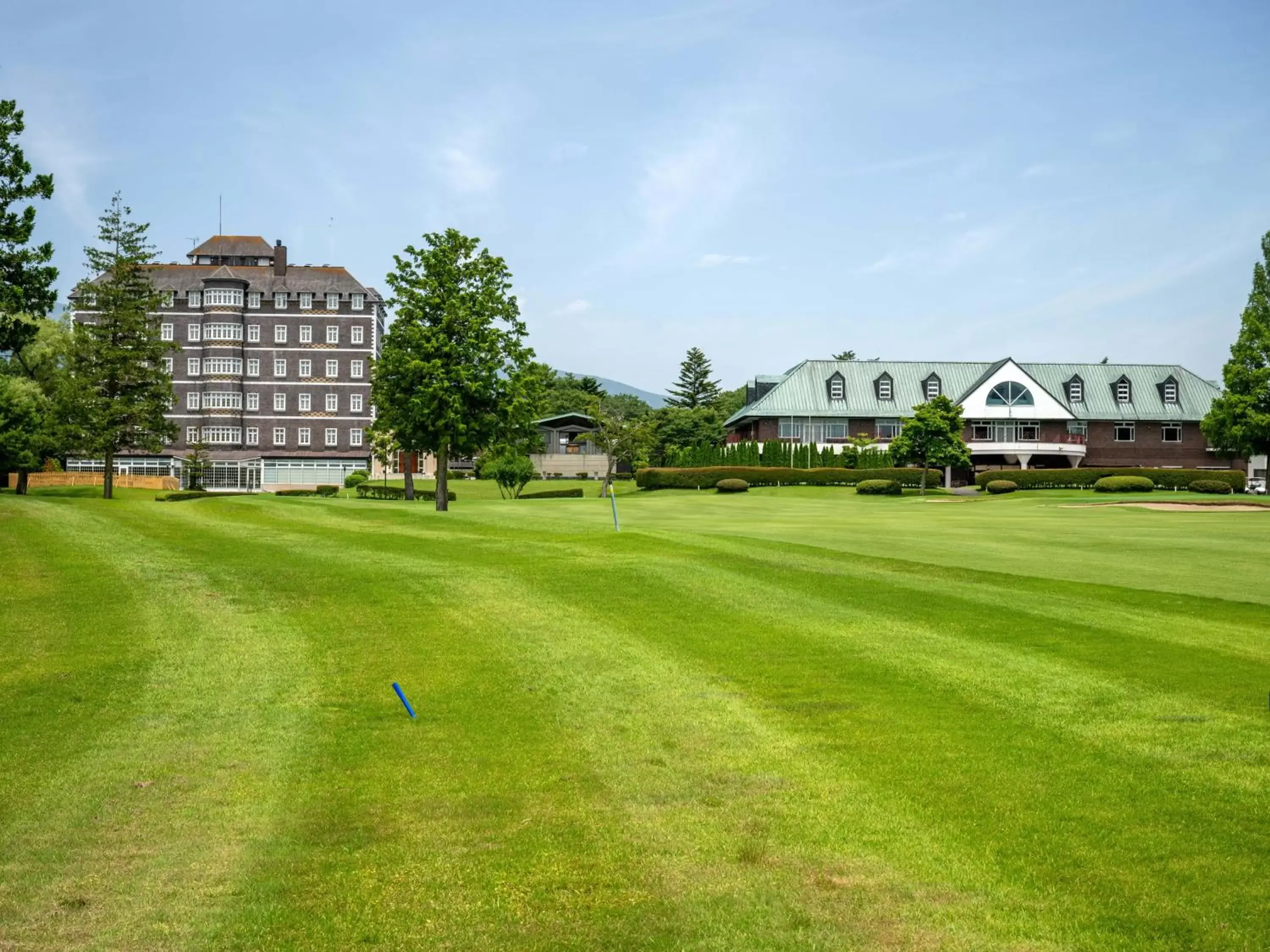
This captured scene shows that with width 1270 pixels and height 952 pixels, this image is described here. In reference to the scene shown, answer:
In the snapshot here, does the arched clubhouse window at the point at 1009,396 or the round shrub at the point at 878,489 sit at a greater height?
the arched clubhouse window at the point at 1009,396

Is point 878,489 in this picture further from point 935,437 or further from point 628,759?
point 628,759

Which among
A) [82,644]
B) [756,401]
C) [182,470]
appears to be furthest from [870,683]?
[182,470]

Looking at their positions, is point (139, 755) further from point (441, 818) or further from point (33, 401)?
point (33, 401)

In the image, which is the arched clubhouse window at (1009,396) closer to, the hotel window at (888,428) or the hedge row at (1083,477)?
the hotel window at (888,428)

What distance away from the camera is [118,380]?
208 feet

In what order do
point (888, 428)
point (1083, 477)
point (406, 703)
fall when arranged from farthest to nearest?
point (888, 428)
point (1083, 477)
point (406, 703)

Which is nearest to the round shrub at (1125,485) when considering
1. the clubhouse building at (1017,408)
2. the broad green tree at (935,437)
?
the broad green tree at (935,437)

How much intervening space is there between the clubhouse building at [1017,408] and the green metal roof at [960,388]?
0.08m

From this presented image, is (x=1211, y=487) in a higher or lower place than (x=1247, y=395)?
lower

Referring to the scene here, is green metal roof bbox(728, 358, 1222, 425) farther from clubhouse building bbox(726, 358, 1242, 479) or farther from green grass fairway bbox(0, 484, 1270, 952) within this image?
green grass fairway bbox(0, 484, 1270, 952)

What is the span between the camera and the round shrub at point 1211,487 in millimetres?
68812

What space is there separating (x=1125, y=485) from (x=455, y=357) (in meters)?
45.1

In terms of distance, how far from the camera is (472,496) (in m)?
75.1

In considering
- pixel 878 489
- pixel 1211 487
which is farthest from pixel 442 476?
pixel 1211 487
